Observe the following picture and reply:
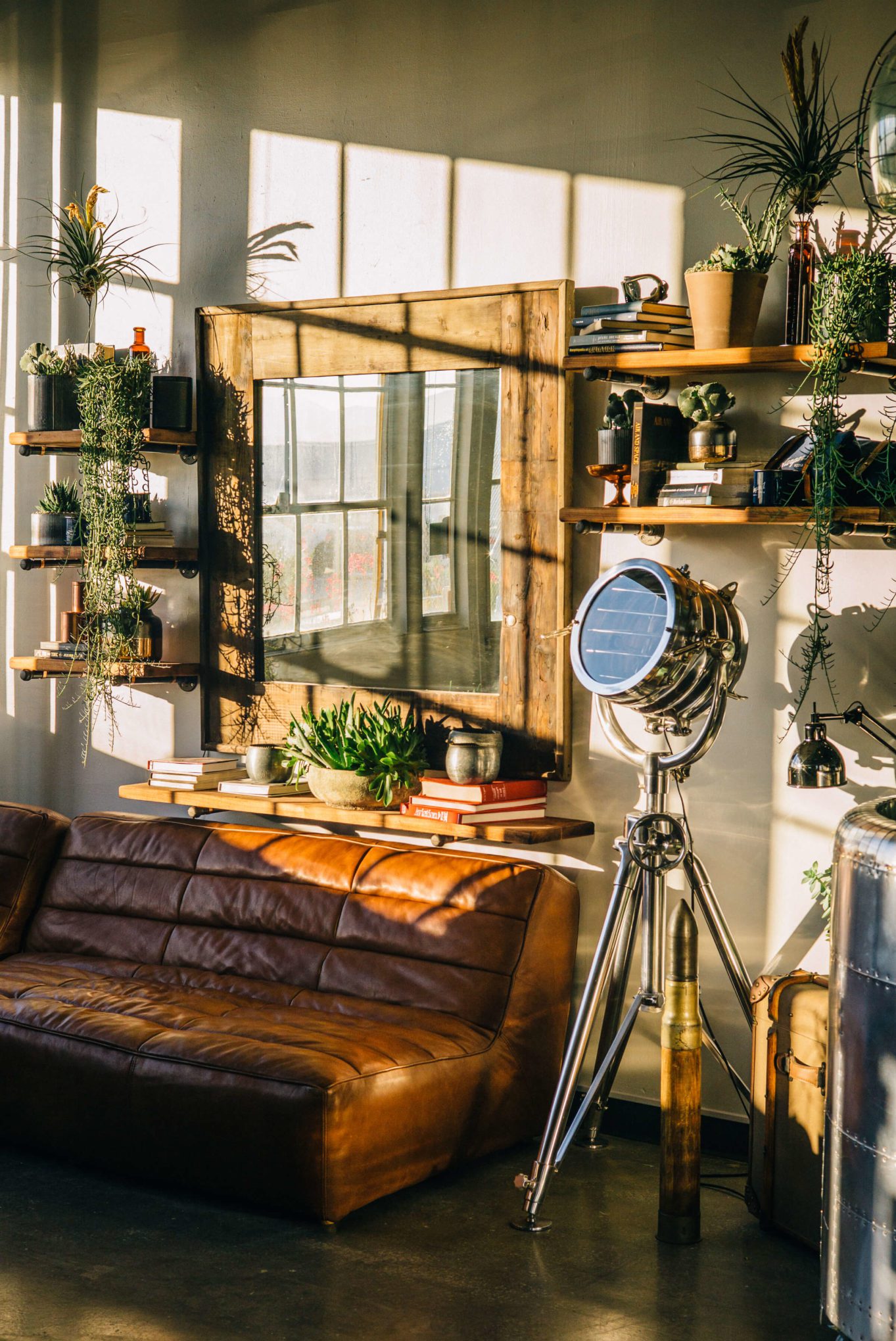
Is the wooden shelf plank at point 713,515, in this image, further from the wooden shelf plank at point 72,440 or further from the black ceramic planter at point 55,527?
the black ceramic planter at point 55,527

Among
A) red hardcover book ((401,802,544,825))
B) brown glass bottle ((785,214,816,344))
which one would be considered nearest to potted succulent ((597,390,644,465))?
brown glass bottle ((785,214,816,344))

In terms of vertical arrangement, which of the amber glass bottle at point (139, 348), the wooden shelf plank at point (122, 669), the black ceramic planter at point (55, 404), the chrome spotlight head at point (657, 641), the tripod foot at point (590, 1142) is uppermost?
the amber glass bottle at point (139, 348)

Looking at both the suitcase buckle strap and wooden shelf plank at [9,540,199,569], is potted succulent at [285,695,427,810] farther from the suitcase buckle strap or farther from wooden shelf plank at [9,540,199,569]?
the suitcase buckle strap

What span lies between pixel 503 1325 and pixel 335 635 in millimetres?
2307

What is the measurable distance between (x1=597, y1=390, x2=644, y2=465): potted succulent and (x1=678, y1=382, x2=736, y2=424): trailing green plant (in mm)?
146

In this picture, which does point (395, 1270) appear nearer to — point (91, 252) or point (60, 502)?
point (60, 502)

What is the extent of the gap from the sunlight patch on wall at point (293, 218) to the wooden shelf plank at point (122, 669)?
1289 mm

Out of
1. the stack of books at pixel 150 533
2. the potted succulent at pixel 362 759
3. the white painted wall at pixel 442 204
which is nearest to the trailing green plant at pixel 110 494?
the stack of books at pixel 150 533

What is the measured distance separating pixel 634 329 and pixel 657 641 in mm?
934

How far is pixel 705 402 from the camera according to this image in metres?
3.84

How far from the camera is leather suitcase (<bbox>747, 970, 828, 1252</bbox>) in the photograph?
3.38 m

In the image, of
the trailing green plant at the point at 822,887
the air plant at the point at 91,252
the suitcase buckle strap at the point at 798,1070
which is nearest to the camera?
the suitcase buckle strap at the point at 798,1070

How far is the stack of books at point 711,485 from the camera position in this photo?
12.1 feet

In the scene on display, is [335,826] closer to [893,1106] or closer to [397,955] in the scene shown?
[397,955]
